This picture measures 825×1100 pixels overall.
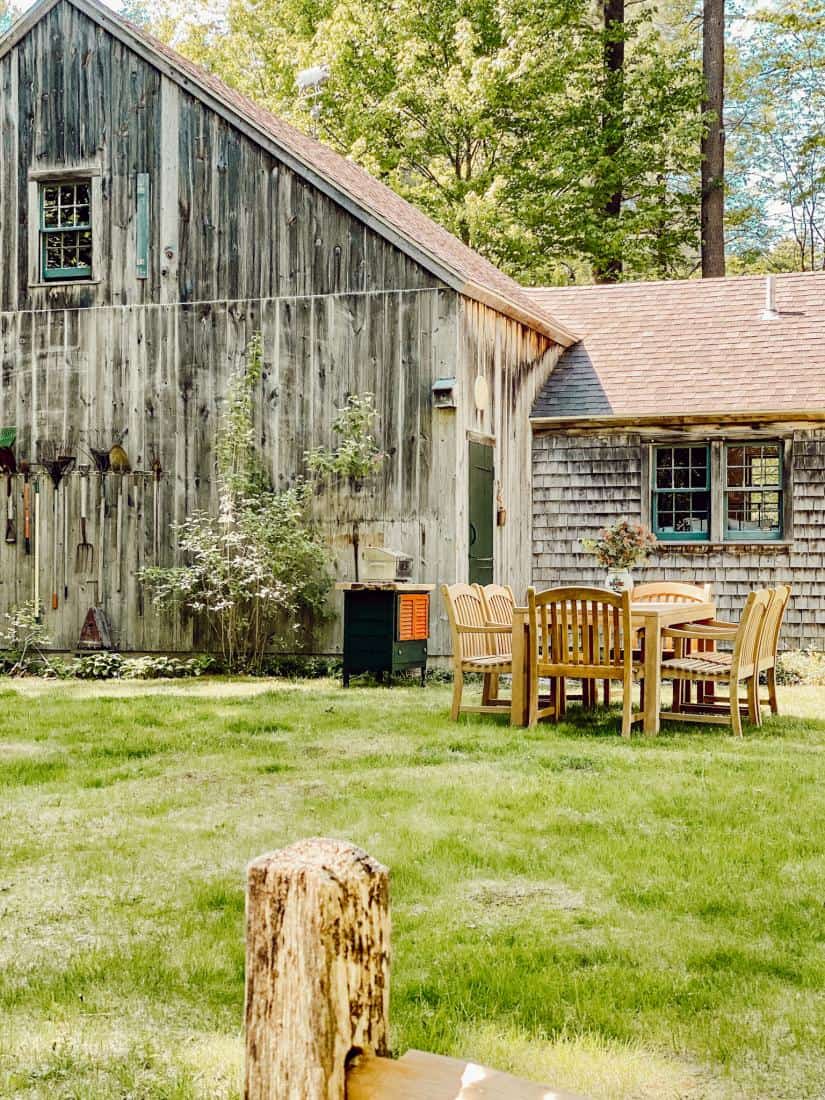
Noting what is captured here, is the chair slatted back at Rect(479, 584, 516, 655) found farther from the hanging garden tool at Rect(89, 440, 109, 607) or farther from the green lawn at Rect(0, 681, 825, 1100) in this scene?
the hanging garden tool at Rect(89, 440, 109, 607)

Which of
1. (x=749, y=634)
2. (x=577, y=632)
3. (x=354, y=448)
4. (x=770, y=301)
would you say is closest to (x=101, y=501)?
(x=354, y=448)

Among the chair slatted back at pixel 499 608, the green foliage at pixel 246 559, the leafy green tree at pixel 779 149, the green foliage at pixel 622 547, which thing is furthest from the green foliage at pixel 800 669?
the leafy green tree at pixel 779 149

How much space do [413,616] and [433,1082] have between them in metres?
10.1

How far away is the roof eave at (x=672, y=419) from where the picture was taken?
13593 millimetres

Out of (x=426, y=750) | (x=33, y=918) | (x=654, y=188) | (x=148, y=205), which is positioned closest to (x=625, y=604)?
(x=426, y=750)

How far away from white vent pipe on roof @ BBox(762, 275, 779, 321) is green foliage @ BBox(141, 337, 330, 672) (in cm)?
685

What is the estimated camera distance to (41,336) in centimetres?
1341

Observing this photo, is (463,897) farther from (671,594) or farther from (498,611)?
(671,594)

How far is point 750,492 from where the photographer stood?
14.1 meters

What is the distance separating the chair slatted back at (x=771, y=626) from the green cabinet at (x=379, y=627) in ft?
11.4

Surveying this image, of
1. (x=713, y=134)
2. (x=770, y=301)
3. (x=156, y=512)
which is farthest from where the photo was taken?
(x=713, y=134)

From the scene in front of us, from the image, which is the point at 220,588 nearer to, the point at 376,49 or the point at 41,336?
the point at 41,336

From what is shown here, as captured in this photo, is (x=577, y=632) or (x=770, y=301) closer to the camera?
(x=577, y=632)

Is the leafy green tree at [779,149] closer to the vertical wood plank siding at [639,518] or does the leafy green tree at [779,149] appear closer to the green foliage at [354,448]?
the vertical wood plank siding at [639,518]
